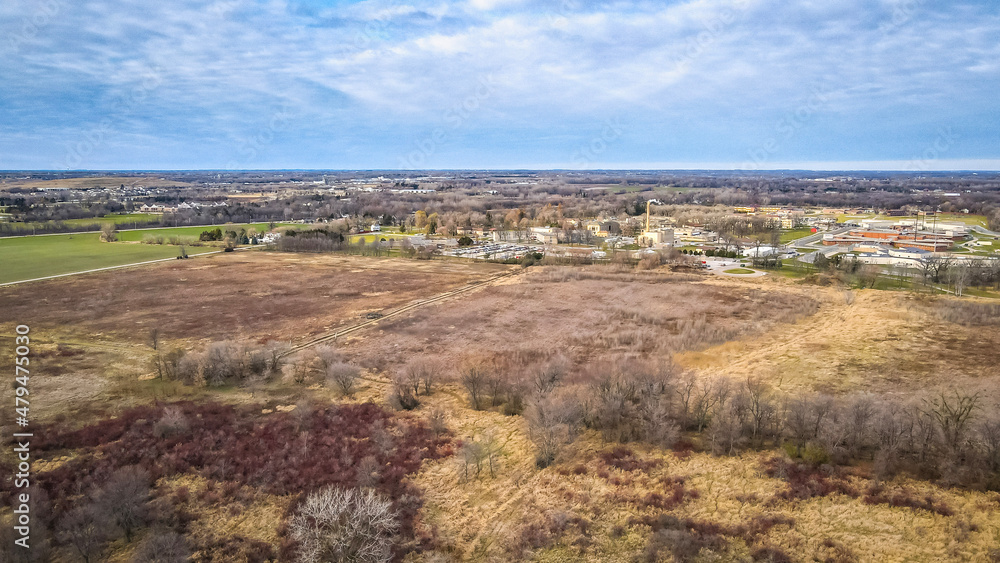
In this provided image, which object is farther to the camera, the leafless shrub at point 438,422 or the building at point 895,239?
the building at point 895,239

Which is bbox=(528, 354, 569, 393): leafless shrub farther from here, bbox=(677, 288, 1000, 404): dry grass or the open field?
the open field

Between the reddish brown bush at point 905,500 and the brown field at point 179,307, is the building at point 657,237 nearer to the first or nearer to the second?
the brown field at point 179,307

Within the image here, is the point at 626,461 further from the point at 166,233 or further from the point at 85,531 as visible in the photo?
the point at 166,233

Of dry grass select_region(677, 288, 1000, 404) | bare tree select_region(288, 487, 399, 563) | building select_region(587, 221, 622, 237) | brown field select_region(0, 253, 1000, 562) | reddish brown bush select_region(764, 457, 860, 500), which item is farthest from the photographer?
building select_region(587, 221, 622, 237)

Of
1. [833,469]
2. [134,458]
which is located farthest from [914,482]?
[134,458]

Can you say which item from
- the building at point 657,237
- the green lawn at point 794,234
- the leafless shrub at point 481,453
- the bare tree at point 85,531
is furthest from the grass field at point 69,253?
the green lawn at point 794,234

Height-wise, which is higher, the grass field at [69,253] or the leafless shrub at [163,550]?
the grass field at [69,253]

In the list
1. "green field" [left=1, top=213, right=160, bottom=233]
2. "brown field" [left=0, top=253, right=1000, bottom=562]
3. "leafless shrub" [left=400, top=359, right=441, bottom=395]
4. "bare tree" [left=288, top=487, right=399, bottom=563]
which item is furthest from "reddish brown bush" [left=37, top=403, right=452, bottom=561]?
"green field" [left=1, top=213, right=160, bottom=233]
